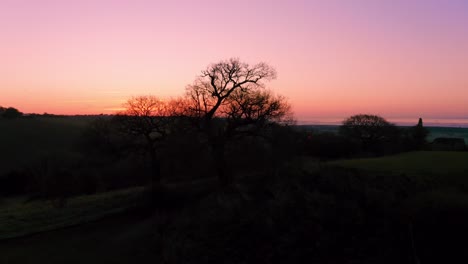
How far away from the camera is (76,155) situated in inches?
1817

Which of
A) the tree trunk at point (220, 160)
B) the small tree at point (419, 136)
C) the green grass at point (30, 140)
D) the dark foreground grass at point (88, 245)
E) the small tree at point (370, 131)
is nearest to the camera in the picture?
the dark foreground grass at point (88, 245)

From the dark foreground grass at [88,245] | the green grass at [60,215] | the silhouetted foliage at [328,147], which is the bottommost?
the dark foreground grass at [88,245]

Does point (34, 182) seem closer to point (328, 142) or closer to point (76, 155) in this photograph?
point (76, 155)

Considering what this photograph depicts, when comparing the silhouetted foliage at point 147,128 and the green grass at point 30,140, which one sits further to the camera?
the green grass at point 30,140

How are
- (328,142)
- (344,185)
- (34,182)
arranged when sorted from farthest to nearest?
(328,142) < (34,182) < (344,185)

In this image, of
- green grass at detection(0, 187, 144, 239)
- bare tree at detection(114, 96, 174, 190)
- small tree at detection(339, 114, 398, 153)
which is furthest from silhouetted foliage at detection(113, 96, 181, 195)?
small tree at detection(339, 114, 398, 153)

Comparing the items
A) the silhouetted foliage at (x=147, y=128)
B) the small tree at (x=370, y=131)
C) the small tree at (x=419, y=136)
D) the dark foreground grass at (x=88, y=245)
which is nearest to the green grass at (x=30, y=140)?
the silhouetted foliage at (x=147, y=128)

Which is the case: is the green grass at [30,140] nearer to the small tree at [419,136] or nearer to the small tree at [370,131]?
the small tree at [370,131]

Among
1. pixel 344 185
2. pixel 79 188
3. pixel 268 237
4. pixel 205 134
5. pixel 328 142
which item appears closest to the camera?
pixel 268 237

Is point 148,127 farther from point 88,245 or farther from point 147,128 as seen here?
point 88,245

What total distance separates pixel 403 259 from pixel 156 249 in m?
9.44

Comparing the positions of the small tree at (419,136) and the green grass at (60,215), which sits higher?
the small tree at (419,136)

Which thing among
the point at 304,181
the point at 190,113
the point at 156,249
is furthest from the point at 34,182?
the point at 304,181

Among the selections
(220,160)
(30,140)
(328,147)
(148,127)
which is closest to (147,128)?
(148,127)
